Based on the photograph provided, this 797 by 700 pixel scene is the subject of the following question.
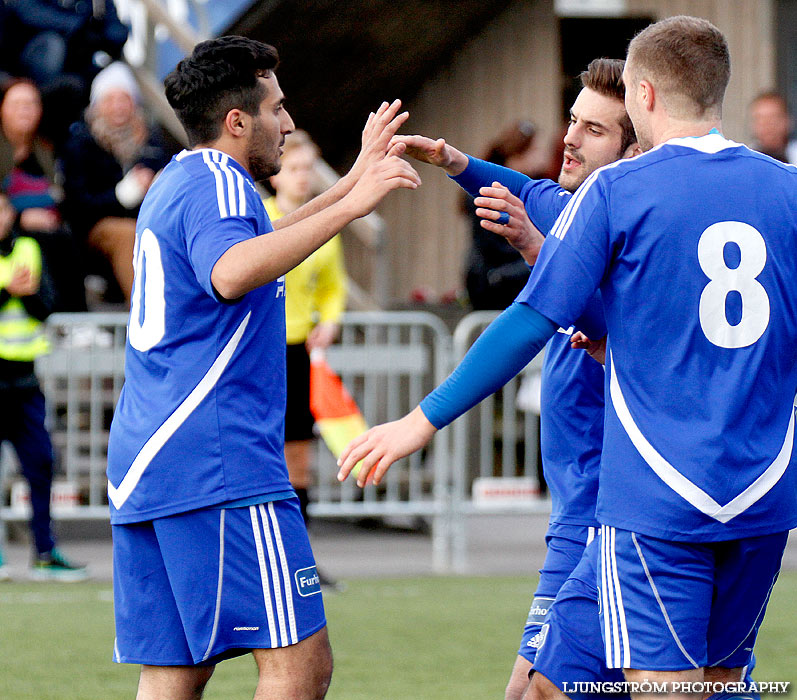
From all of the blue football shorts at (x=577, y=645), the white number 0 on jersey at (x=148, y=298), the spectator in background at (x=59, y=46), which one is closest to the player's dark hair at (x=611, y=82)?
the blue football shorts at (x=577, y=645)

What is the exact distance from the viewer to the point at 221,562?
11.3ft

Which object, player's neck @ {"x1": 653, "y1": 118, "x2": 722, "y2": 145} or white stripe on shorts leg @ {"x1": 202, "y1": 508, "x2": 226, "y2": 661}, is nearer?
player's neck @ {"x1": 653, "y1": 118, "x2": 722, "y2": 145}

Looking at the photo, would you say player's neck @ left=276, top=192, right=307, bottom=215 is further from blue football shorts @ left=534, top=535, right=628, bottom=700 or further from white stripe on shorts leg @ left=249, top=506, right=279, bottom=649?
blue football shorts @ left=534, top=535, right=628, bottom=700

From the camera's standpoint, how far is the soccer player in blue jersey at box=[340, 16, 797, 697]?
3.00 metres

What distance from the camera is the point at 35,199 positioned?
934 cm

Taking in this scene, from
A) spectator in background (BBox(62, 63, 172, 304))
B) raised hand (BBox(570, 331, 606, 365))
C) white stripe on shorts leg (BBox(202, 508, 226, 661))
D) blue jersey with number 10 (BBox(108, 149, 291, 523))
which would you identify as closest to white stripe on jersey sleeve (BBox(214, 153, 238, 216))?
blue jersey with number 10 (BBox(108, 149, 291, 523))

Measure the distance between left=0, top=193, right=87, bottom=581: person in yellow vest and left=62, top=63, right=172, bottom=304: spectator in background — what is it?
1.58 m

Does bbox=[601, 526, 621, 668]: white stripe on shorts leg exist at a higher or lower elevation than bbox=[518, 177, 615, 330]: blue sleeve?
lower

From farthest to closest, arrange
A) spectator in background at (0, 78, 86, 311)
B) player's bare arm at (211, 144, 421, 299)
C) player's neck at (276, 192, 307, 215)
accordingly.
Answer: spectator in background at (0, 78, 86, 311) < player's neck at (276, 192, 307, 215) < player's bare arm at (211, 144, 421, 299)

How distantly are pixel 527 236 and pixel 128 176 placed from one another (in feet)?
21.5

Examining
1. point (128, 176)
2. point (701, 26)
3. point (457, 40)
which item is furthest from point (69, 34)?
point (701, 26)

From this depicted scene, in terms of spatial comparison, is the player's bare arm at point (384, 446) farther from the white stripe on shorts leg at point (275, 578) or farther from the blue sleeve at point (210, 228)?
the blue sleeve at point (210, 228)

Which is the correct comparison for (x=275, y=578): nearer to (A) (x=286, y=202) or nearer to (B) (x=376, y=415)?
(A) (x=286, y=202)

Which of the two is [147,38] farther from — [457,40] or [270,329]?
[270,329]
